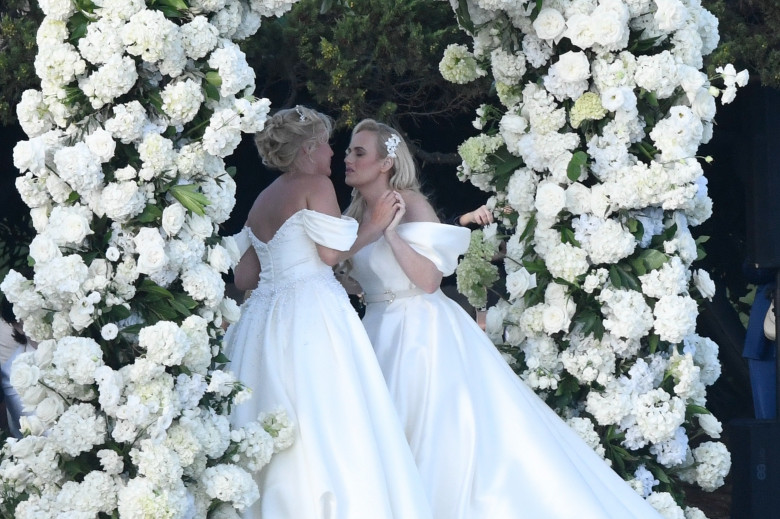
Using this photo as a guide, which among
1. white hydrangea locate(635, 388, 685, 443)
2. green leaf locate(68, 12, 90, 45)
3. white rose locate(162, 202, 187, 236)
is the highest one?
green leaf locate(68, 12, 90, 45)

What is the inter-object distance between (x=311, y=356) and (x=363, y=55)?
8.74 ft

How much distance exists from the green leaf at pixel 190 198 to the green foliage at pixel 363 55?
2627 millimetres

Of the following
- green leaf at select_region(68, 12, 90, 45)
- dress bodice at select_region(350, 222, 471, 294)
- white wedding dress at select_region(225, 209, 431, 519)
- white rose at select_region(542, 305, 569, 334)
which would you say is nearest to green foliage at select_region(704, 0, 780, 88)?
white rose at select_region(542, 305, 569, 334)

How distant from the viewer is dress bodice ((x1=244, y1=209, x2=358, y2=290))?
4965 mm

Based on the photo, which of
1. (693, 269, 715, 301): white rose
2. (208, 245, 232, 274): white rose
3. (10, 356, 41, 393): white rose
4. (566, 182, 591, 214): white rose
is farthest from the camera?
(693, 269, 715, 301): white rose

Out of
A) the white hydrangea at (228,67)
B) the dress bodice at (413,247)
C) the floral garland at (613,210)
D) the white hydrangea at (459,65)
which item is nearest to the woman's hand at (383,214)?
the dress bodice at (413,247)

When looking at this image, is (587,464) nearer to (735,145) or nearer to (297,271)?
(297,271)

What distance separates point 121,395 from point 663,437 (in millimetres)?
2686

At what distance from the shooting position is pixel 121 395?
3.98 meters

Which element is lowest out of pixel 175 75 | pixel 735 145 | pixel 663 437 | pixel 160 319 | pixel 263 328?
pixel 663 437

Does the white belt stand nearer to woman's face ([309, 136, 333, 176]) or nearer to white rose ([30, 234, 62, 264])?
woman's face ([309, 136, 333, 176])

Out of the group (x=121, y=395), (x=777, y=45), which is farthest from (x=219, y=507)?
(x=777, y=45)

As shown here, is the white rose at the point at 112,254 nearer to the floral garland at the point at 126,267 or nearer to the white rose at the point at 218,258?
the floral garland at the point at 126,267

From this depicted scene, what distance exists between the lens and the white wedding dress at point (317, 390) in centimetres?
443
